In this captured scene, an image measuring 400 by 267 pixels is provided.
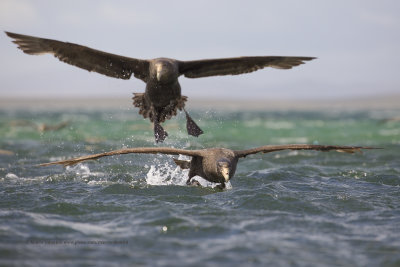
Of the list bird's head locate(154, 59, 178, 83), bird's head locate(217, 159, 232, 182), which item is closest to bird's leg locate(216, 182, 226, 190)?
bird's head locate(217, 159, 232, 182)

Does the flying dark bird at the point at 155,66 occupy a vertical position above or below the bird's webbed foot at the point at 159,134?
above

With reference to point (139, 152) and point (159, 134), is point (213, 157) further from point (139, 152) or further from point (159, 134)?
point (139, 152)

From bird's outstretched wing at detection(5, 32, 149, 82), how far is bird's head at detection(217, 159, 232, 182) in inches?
85.9

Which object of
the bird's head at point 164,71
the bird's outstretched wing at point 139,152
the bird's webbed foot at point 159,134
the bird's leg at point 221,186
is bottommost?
the bird's leg at point 221,186

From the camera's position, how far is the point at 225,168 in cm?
1030

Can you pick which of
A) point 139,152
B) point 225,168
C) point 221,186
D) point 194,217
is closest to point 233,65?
point 225,168

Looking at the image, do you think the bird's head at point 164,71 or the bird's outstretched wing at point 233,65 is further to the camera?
the bird's outstretched wing at point 233,65

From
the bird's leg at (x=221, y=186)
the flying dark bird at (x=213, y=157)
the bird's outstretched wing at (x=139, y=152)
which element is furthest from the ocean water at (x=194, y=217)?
the bird's outstretched wing at (x=139, y=152)

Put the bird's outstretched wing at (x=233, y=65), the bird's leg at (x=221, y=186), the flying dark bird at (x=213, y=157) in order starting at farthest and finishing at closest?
1. the bird's leg at (x=221, y=186)
2. the bird's outstretched wing at (x=233, y=65)
3. the flying dark bird at (x=213, y=157)

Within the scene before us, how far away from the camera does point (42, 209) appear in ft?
31.5

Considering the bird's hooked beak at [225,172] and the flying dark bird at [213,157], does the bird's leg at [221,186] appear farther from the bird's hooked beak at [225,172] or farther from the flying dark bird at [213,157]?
the bird's hooked beak at [225,172]

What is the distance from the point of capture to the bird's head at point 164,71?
391 inches

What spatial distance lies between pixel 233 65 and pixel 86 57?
2.75 meters

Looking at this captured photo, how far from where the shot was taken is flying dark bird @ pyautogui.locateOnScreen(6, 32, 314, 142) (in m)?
10.3
